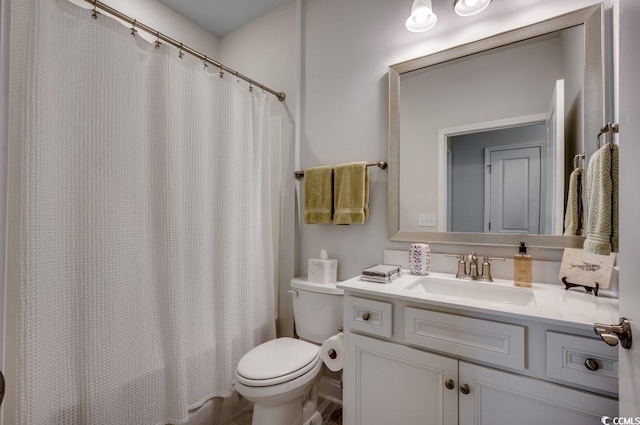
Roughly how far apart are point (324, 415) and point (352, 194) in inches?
50.6

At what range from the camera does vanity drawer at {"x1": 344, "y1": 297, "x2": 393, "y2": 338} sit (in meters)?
1.18

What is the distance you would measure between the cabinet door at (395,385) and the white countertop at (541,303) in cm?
21

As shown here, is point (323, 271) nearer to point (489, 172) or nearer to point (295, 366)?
point (295, 366)

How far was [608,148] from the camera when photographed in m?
0.90

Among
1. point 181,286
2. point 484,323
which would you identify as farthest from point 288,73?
point 484,323

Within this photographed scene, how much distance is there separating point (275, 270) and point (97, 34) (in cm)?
153

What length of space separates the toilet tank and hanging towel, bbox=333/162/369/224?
0.40 meters

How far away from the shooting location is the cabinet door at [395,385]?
1063mm

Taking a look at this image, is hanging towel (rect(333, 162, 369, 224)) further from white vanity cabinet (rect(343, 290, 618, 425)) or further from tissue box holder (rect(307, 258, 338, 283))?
white vanity cabinet (rect(343, 290, 618, 425))

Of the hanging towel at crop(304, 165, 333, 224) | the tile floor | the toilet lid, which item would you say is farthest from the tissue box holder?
the tile floor

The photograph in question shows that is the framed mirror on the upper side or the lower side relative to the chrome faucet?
upper

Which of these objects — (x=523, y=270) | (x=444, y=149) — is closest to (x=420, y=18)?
(x=444, y=149)

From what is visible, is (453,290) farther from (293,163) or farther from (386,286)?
(293,163)

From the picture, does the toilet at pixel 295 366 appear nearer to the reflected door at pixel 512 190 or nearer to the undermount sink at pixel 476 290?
the undermount sink at pixel 476 290
